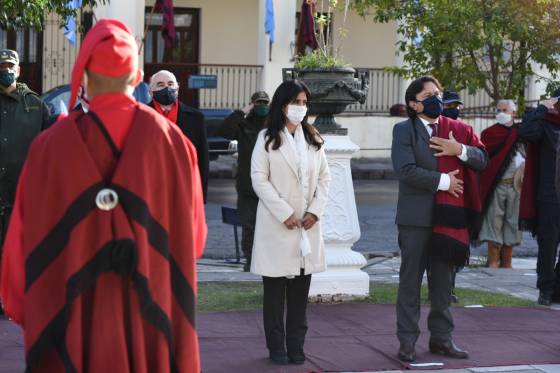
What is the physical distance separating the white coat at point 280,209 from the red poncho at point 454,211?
795 mm

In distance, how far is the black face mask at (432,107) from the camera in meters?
8.04

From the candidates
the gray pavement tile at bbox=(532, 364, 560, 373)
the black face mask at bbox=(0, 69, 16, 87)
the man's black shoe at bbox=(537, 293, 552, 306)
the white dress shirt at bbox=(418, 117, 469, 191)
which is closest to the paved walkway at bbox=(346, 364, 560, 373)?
the gray pavement tile at bbox=(532, 364, 560, 373)

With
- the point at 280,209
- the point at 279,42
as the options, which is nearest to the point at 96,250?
the point at 280,209

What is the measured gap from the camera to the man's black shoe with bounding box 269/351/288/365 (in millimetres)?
7770

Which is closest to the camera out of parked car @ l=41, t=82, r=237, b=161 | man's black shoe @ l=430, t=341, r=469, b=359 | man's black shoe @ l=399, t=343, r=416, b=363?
man's black shoe @ l=399, t=343, r=416, b=363

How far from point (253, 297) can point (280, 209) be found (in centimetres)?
271

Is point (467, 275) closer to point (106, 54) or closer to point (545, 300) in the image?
point (545, 300)

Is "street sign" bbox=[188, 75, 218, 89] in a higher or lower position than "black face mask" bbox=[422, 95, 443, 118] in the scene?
higher

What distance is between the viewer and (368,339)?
869 centimetres

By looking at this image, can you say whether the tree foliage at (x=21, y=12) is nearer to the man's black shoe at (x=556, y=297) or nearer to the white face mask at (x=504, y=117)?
the white face mask at (x=504, y=117)

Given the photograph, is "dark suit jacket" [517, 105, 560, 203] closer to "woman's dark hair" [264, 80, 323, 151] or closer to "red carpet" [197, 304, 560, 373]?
"red carpet" [197, 304, 560, 373]

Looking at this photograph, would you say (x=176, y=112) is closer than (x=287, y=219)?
No

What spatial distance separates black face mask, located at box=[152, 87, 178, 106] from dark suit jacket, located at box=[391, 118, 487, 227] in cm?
193

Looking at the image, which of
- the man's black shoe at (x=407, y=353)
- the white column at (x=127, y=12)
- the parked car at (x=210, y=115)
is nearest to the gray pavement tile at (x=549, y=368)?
the man's black shoe at (x=407, y=353)
